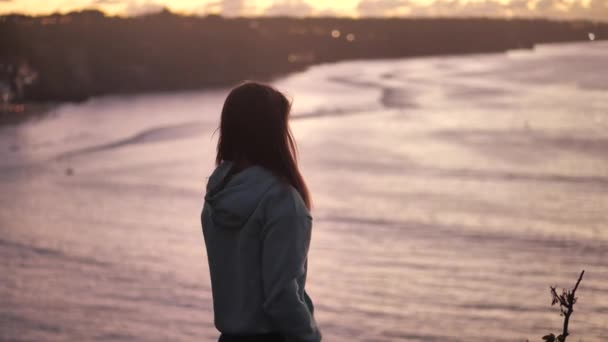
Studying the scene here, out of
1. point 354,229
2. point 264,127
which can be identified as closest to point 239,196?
point 264,127

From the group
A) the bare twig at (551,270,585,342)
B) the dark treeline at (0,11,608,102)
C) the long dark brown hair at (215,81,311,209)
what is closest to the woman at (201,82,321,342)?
the long dark brown hair at (215,81,311,209)

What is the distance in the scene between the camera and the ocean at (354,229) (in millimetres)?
13047

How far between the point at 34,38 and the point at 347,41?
2857 inches

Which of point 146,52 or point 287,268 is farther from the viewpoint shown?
point 146,52

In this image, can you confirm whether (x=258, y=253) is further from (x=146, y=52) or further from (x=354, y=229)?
(x=146, y=52)

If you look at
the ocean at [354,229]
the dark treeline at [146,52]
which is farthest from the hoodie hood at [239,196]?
the dark treeline at [146,52]

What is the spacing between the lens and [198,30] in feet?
358

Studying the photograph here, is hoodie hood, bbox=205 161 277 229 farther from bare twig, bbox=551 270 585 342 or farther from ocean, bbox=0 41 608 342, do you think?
ocean, bbox=0 41 608 342

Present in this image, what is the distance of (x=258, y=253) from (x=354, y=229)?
17.9 m

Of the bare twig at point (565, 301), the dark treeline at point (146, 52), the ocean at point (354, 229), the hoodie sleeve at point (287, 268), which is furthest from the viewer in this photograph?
the dark treeline at point (146, 52)

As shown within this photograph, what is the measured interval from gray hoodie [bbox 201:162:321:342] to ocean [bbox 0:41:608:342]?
9320mm

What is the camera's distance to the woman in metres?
2.53

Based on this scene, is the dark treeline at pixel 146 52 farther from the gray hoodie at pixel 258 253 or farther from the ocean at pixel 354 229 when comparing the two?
the gray hoodie at pixel 258 253

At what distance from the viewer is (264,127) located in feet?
8.59
